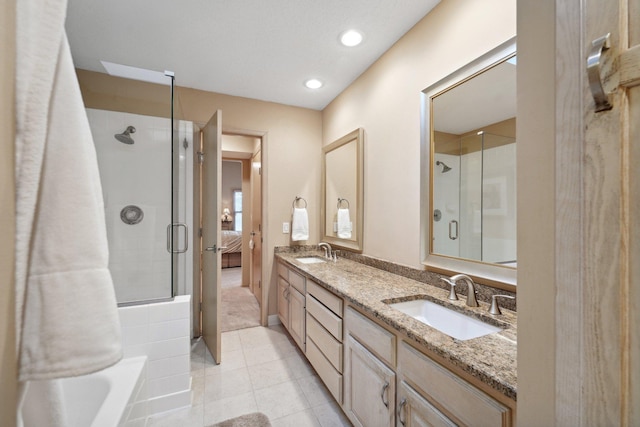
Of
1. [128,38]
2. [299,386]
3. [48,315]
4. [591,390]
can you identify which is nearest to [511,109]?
[591,390]

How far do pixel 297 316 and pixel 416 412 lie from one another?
1423mm

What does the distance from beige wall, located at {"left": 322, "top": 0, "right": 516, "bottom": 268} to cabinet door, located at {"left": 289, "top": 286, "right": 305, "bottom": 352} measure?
738mm

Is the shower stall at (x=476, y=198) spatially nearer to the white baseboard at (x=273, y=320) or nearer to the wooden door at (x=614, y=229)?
the wooden door at (x=614, y=229)

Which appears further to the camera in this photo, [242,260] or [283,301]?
[242,260]

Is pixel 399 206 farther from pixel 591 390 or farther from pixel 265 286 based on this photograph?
pixel 265 286

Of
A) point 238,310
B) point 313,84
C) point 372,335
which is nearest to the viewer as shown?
point 372,335

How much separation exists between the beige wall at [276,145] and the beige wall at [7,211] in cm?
240

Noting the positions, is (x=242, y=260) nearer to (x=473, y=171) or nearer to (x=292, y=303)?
(x=292, y=303)

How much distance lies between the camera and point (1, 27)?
35 cm

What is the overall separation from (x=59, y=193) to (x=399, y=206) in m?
1.84

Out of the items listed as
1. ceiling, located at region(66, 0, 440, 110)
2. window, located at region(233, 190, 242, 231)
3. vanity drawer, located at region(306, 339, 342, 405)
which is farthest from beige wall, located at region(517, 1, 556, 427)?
window, located at region(233, 190, 242, 231)

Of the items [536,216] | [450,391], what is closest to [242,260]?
[450,391]

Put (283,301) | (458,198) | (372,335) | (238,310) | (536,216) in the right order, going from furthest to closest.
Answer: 1. (238,310)
2. (283,301)
3. (458,198)
4. (372,335)
5. (536,216)

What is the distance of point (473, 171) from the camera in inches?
55.3
